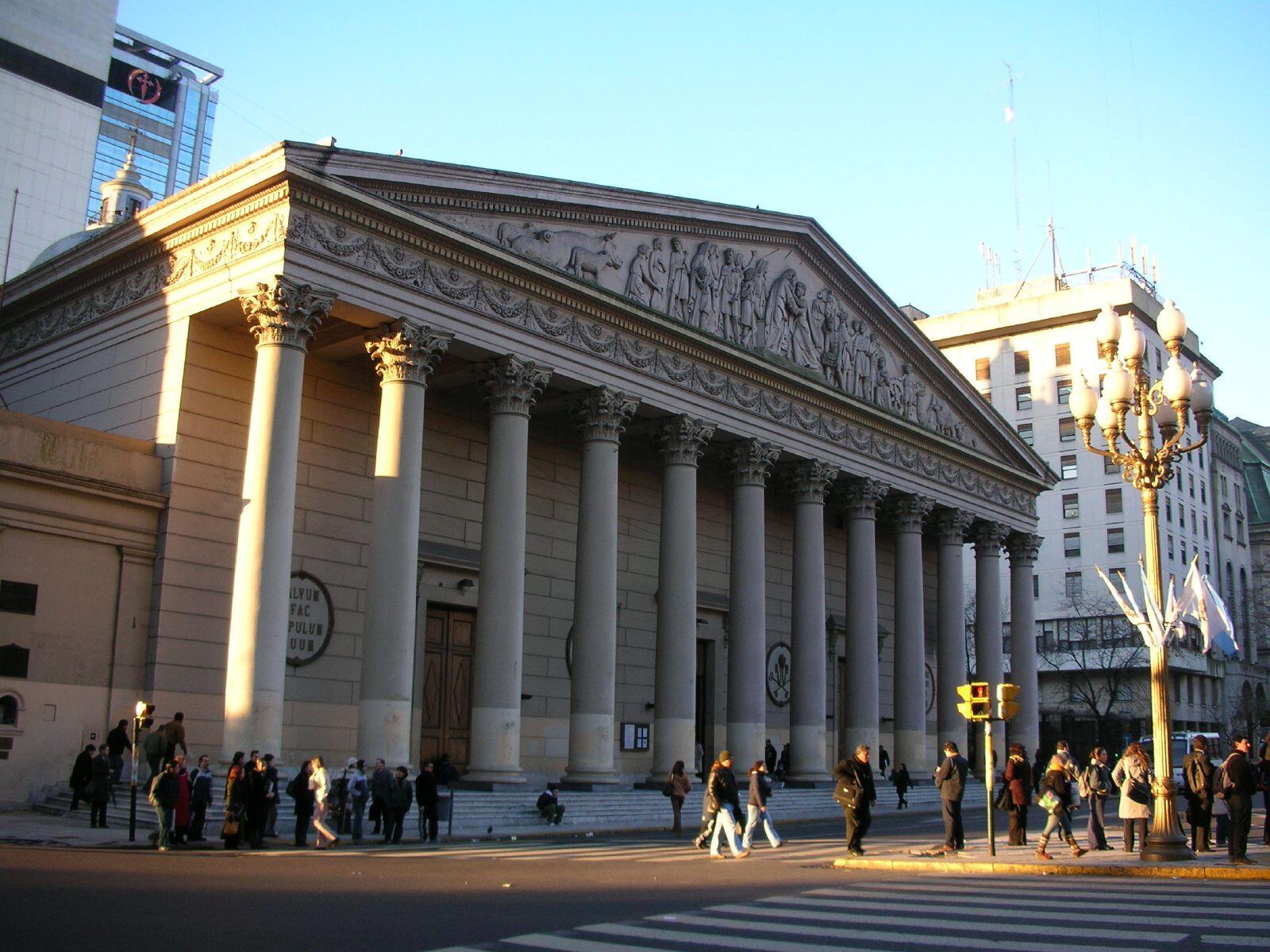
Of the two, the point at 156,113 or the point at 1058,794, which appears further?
the point at 156,113

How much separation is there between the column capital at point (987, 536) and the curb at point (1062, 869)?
29342 millimetres

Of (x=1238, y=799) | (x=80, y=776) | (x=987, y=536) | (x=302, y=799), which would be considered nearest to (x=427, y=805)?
(x=302, y=799)

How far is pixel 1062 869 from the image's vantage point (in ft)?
57.4

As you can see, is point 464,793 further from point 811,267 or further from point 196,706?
point 811,267

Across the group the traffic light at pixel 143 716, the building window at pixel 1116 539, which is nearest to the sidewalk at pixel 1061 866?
the traffic light at pixel 143 716

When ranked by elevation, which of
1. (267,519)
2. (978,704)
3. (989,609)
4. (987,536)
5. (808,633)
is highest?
(987,536)

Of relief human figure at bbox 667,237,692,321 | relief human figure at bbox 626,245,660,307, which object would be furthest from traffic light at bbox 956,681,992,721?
relief human figure at bbox 667,237,692,321

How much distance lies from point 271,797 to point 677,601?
13.6 m

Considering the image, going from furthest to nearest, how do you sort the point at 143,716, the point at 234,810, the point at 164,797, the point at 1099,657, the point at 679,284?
the point at 1099,657 < the point at 679,284 < the point at 143,716 < the point at 234,810 < the point at 164,797

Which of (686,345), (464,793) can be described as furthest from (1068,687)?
(464,793)

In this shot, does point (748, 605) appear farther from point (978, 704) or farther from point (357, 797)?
point (357, 797)

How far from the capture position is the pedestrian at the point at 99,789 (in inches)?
838

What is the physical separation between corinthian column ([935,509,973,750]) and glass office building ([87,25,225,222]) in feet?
310

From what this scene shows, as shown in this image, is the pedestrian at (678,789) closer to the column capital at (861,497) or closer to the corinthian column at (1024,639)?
the column capital at (861,497)
